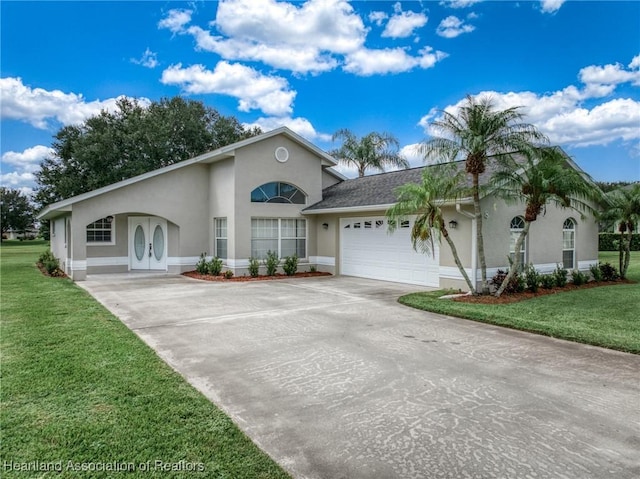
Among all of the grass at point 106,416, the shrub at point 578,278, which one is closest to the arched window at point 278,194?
the grass at point 106,416

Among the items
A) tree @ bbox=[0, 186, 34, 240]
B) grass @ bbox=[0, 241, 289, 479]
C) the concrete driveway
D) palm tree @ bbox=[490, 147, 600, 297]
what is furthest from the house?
tree @ bbox=[0, 186, 34, 240]

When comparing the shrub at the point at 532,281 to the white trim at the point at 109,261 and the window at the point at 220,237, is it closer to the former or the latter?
the window at the point at 220,237

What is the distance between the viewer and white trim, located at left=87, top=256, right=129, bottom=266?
17453mm

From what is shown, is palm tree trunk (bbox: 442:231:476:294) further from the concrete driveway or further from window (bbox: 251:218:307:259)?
window (bbox: 251:218:307:259)

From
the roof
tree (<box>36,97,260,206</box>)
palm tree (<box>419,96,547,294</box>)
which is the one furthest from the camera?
tree (<box>36,97,260,206</box>)

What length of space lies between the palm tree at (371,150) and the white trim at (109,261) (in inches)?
741

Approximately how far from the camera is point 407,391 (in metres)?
4.80

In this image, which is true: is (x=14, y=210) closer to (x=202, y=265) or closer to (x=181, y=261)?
(x=181, y=261)

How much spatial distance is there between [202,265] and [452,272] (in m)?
9.77

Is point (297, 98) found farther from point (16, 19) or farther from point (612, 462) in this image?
point (612, 462)

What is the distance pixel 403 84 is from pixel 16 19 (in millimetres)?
15994

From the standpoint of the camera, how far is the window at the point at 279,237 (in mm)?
16547

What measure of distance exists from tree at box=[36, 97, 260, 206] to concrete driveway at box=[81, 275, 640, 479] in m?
28.1

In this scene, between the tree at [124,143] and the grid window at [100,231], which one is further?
the tree at [124,143]
